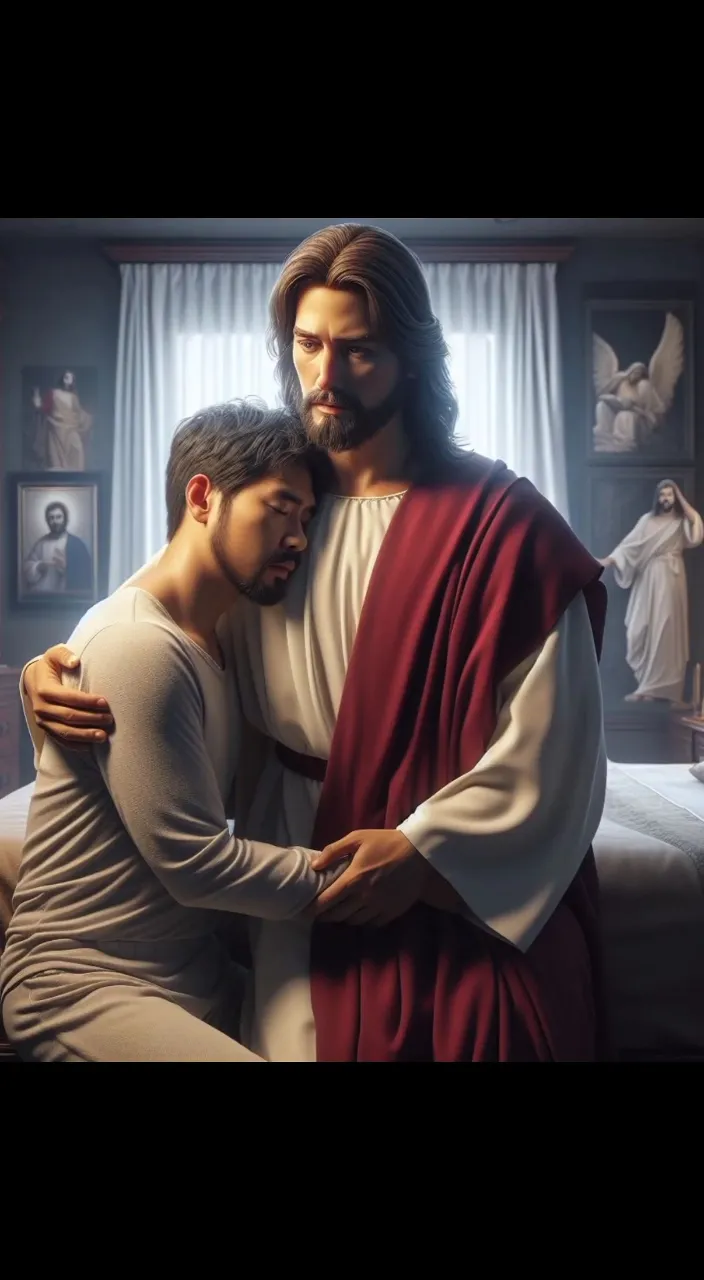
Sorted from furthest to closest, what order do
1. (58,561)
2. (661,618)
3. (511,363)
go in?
(511,363)
(661,618)
(58,561)

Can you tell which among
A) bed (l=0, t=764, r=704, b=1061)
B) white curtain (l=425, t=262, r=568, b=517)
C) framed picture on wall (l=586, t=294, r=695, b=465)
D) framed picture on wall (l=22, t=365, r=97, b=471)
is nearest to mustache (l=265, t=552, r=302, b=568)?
bed (l=0, t=764, r=704, b=1061)

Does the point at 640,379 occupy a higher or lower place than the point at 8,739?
higher

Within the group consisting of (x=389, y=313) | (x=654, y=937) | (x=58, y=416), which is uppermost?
(x=58, y=416)

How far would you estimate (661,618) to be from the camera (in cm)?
274

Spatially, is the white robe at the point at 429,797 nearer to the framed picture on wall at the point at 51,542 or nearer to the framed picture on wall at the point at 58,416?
the framed picture on wall at the point at 51,542

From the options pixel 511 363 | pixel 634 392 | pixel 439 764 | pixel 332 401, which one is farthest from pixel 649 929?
pixel 511 363

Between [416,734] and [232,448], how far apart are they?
1.71 ft

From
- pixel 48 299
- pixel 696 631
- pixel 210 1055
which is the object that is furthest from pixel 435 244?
pixel 210 1055

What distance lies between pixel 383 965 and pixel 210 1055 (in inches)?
11.3

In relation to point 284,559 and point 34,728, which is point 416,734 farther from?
point 34,728

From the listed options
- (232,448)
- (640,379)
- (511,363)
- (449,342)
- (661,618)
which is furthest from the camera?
(511,363)

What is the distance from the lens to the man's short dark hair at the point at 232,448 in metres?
1.59

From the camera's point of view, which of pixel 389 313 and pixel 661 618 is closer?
pixel 389 313

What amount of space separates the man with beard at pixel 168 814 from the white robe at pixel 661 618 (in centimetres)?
143
